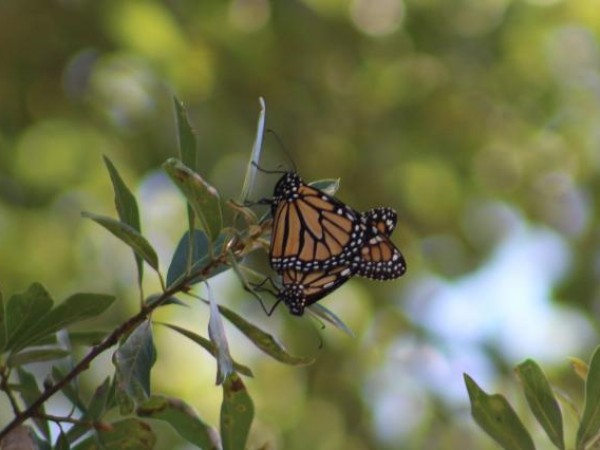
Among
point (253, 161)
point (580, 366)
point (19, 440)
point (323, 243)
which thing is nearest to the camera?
point (19, 440)

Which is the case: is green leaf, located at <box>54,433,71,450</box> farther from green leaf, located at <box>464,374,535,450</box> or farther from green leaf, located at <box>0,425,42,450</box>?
green leaf, located at <box>464,374,535,450</box>

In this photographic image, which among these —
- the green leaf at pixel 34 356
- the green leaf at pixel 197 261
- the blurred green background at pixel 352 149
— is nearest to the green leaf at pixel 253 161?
the green leaf at pixel 197 261

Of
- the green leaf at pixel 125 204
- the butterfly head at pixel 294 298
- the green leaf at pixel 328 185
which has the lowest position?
the butterfly head at pixel 294 298

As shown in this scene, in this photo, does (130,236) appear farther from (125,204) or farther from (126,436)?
(126,436)

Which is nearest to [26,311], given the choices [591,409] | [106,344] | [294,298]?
[106,344]

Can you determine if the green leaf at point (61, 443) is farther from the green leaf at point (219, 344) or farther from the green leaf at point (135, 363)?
the green leaf at point (219, 344)

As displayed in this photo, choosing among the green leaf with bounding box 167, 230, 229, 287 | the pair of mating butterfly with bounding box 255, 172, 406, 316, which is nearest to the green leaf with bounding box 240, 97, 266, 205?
the green leaf with bounding box 167, 230, 229, 287
